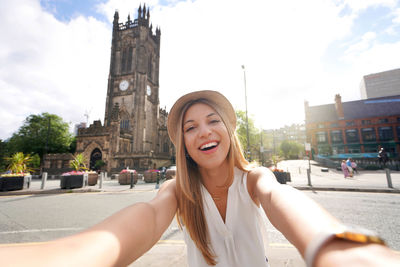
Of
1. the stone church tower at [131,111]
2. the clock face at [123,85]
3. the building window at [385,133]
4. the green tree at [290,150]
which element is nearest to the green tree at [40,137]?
the stone church tower at [131,111]

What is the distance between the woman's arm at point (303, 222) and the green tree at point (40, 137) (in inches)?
1730

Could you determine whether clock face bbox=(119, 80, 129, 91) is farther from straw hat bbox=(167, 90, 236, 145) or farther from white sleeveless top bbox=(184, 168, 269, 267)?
white sleeveless top bbox=(184, 168, 269, 267)

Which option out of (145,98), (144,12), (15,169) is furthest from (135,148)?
(144,12)

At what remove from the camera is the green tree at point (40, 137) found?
34000 mm

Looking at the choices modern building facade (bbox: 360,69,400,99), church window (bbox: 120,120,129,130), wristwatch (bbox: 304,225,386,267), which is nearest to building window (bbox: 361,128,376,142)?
wristwatch (bbox: 304,225,386,267)

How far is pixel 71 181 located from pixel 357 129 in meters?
50.2

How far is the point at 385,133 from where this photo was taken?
35.3 m

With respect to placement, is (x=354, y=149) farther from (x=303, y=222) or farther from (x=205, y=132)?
(x=303, y=222)

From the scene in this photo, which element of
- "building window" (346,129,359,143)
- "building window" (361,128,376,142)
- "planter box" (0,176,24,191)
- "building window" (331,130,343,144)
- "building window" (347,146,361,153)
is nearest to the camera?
"planter box" (0,176,24,191)

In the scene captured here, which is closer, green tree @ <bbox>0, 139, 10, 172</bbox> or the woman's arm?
the woman's arm

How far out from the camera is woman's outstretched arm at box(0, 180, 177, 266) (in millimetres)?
575

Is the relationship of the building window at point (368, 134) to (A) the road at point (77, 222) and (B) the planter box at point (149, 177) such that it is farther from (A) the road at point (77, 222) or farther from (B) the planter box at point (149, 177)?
(B) the planter box at point (149, 177)

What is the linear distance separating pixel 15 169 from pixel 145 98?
25256 mm

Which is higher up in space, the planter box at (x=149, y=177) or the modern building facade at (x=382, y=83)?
the modern building facade at (x=382, y=83)
